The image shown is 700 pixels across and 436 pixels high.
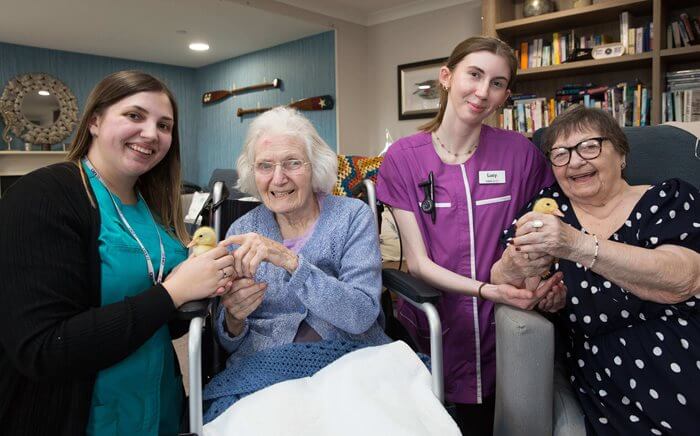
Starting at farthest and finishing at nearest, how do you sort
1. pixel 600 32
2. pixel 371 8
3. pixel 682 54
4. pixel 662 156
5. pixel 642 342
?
1. pixel 371 8
2. pixel 600 32
3. pixel 682 54
4. pixel 662 156
5. pixel 642 342

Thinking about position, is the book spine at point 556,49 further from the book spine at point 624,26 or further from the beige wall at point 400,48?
the beige wall at point 400,48

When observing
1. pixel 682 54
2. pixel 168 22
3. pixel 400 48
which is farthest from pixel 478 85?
pixel 168 22

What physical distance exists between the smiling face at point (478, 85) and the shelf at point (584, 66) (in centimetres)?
248

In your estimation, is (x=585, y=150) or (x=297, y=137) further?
(x=297, y=137)

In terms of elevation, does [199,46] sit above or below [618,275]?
above

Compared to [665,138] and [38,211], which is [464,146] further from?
[38,211]

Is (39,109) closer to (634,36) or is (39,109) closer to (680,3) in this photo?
(634,36)

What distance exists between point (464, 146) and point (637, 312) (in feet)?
2.28

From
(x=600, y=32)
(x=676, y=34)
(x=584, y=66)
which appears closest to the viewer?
(x=676, y=34)

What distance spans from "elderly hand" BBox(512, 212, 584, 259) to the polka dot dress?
0.20m

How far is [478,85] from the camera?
1.50m

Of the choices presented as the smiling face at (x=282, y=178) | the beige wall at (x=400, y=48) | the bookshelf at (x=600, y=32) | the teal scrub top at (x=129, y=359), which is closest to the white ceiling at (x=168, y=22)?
the beige wall at (x=400, y=48)

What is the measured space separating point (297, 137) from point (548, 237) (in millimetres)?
734

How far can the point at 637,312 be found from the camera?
1.24 metres
